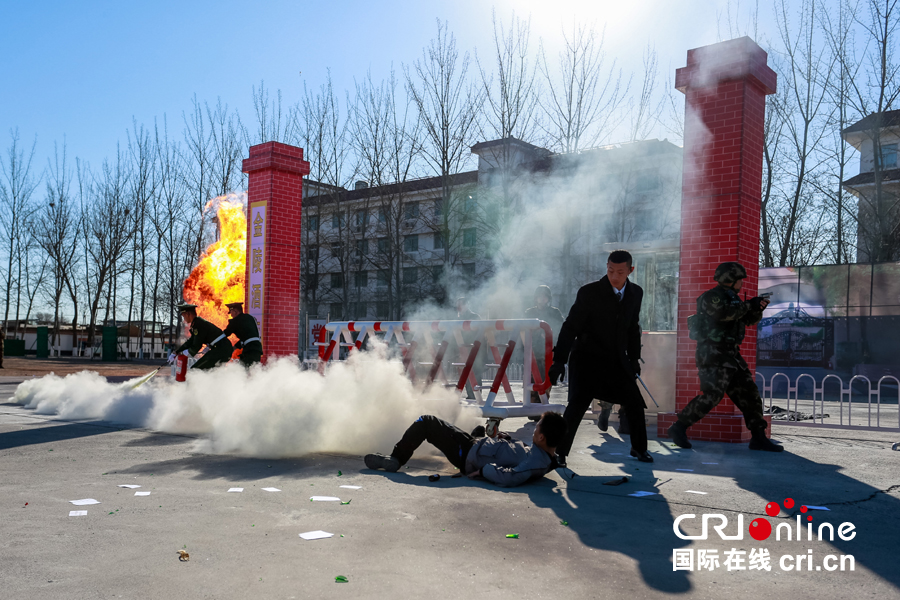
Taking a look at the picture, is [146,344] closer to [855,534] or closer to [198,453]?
[198,453]

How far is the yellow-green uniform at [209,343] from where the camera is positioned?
988 centimetres

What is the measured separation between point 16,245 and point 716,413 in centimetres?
4296

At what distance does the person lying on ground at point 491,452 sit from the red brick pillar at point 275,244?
23.8ft

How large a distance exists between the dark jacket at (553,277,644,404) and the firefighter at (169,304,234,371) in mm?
5871

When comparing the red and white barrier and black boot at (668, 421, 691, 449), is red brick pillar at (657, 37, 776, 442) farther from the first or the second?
the red and white barrier

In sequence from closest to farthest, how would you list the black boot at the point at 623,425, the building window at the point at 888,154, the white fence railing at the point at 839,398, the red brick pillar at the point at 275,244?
the black boot at the point at 623,425 → the white fence railing at the point at 839,398 → the red brick pillar at the point at 275,244 → the building window at the point at 888,154

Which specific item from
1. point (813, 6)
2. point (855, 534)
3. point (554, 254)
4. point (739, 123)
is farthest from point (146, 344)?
point (855, 534)

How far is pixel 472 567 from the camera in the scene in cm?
321

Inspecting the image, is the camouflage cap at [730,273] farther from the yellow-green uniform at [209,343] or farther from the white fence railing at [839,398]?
the yellow-green uniform at [209,343]

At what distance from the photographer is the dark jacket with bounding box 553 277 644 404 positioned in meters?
5.82

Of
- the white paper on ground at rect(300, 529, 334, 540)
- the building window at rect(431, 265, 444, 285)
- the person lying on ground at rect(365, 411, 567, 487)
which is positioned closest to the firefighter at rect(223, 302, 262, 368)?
the person lying on ground at rect(365, 411, 567, 487)

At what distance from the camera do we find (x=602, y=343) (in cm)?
583

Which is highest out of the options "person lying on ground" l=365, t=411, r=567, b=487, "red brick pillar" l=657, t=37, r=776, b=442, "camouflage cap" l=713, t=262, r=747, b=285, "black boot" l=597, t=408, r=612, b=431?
"red brick pillar" l=657, t=37, r=776, b=442

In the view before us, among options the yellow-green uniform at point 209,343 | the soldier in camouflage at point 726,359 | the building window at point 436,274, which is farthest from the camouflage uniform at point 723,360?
the building window at point 436,274
